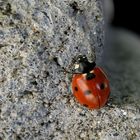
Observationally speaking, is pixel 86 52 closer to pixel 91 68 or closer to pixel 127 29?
pixel 91 68

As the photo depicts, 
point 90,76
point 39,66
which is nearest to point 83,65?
point 90,76

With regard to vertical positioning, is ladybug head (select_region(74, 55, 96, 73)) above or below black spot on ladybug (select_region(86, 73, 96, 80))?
above

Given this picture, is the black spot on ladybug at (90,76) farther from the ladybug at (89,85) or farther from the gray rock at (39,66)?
the gray rock at (39,66)

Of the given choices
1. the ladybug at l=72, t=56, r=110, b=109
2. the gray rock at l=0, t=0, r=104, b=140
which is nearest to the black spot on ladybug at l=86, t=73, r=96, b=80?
the ladybug at l=72, t=56, r=110, b=109

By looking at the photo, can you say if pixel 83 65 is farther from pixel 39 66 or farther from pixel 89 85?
pixel 39 66

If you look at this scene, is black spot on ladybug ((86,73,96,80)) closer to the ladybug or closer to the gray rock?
the ladybug

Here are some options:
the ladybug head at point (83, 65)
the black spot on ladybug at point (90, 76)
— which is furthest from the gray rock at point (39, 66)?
the black spot on ladybug at point (90, 76)

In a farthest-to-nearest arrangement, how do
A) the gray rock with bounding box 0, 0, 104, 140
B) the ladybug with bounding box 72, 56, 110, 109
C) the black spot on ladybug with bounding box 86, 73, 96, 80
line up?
1. the black spot on ladybug with bounding box 86, 73, 96, 80
2. the ladybug with bounding box 72, 56, 110, 109
3. the gray rock with bounding box 0, 0, 104, 140
